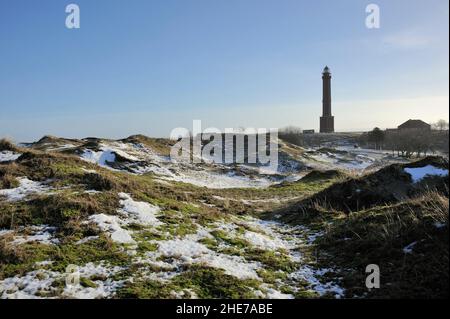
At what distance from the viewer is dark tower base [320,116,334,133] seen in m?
136

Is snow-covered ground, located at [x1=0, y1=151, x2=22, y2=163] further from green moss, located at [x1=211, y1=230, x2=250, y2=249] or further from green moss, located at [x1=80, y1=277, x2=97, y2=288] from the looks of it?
green moss, located at [x1=80, y1=277, x2=97, y2=288]

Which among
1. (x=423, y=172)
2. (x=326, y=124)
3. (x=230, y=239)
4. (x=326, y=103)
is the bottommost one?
(x=230, y=239)

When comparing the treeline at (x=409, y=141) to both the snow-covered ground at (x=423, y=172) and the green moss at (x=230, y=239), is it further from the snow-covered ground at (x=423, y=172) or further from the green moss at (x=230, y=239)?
the green moss at (x=230, y=239)

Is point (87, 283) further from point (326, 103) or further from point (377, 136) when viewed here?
point (326, 103)

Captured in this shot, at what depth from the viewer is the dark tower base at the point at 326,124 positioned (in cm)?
13550

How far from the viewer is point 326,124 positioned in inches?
5453

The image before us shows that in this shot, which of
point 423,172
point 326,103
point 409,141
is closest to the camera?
point 423,172

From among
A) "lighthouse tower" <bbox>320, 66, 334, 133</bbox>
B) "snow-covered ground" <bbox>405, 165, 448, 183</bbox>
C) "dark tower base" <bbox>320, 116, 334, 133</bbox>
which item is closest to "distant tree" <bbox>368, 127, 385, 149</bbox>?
"lighthouse tower" <bbox>320, 66, 334, 133</bbox>

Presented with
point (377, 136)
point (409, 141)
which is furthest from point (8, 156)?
point (377, 136)

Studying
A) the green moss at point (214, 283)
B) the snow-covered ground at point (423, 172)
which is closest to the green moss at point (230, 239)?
the green moss at point (214, 283)

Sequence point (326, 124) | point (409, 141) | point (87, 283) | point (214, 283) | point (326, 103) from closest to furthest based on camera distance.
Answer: point (87, 283), point (214, 283), point (409, 141), point (326, 103), point (326, 124)

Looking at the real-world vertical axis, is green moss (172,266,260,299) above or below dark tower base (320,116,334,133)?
below
